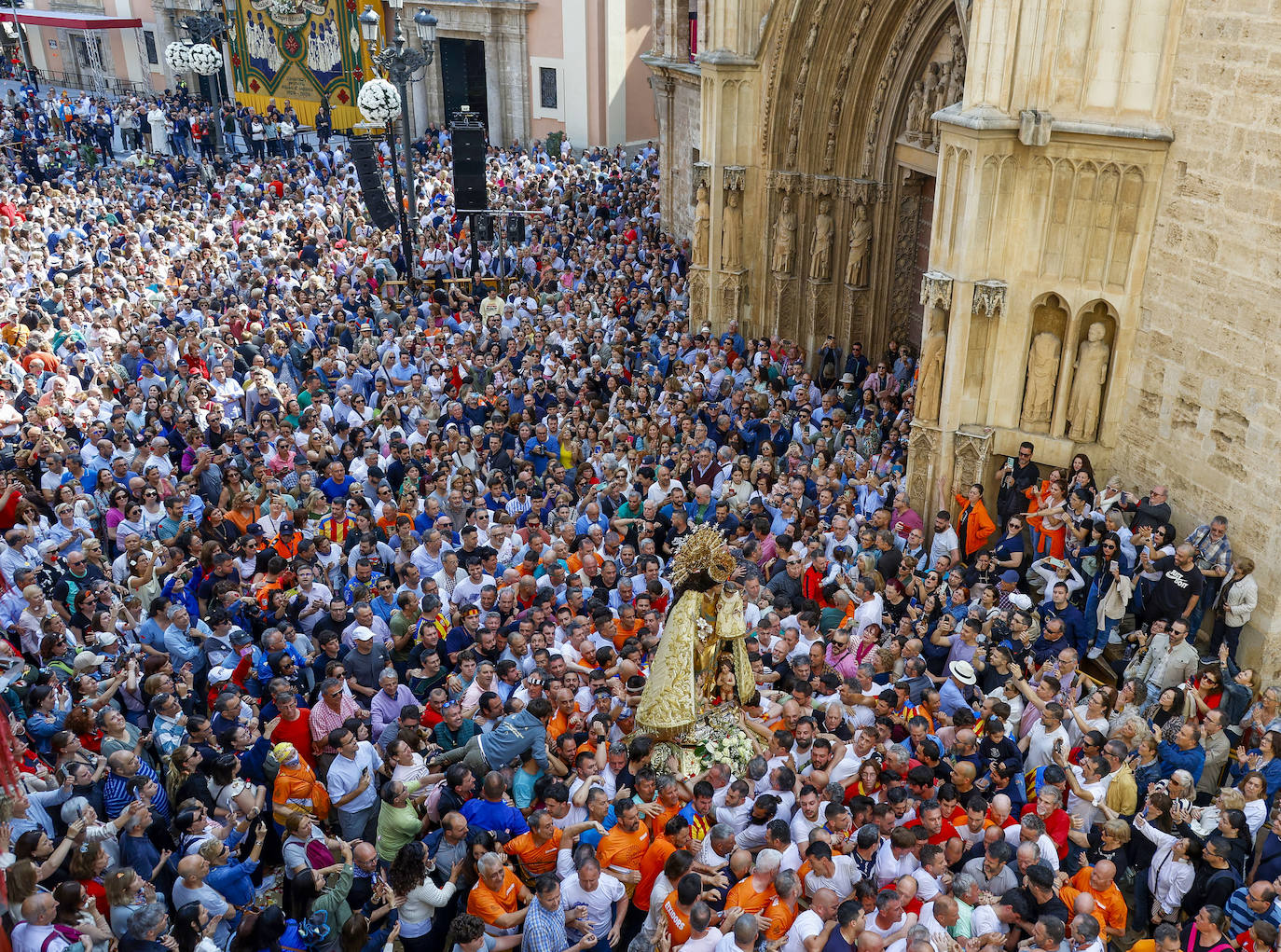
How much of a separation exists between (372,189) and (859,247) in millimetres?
11583

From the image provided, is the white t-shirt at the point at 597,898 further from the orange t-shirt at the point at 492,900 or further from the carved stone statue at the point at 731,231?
the carved stone statue at the point at 731,231

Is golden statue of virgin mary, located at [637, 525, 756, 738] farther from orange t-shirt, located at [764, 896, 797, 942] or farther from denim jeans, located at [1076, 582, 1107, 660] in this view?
denim jeans, located at [1076, 582, 1107, 660]

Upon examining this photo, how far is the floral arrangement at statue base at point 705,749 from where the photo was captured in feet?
23.4

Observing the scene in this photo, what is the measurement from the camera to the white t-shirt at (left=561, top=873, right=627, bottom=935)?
613cm

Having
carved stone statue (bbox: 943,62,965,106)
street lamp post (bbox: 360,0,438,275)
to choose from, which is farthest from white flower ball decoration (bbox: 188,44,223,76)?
carved stone statue (bbox: 943,62,965,106)

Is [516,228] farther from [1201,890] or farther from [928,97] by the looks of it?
[1201,890]

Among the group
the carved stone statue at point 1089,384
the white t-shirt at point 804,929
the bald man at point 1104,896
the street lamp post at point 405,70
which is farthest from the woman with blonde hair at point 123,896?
the street lamp post at point 405,70

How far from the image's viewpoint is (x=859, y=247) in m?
15.6

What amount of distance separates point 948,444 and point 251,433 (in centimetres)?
758

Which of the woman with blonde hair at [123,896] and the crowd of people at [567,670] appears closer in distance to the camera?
the woman with blonde hair at [123,896]

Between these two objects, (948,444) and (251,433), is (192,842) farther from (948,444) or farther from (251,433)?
(948,444)

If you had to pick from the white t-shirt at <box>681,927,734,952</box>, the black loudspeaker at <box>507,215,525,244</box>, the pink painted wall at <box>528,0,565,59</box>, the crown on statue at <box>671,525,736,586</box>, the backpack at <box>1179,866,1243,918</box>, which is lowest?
the backpack at <box>1179,866,1243,918</box>

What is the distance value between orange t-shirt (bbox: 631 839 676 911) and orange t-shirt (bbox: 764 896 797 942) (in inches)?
24.7

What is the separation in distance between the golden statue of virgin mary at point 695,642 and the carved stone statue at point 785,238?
9.95 metres
